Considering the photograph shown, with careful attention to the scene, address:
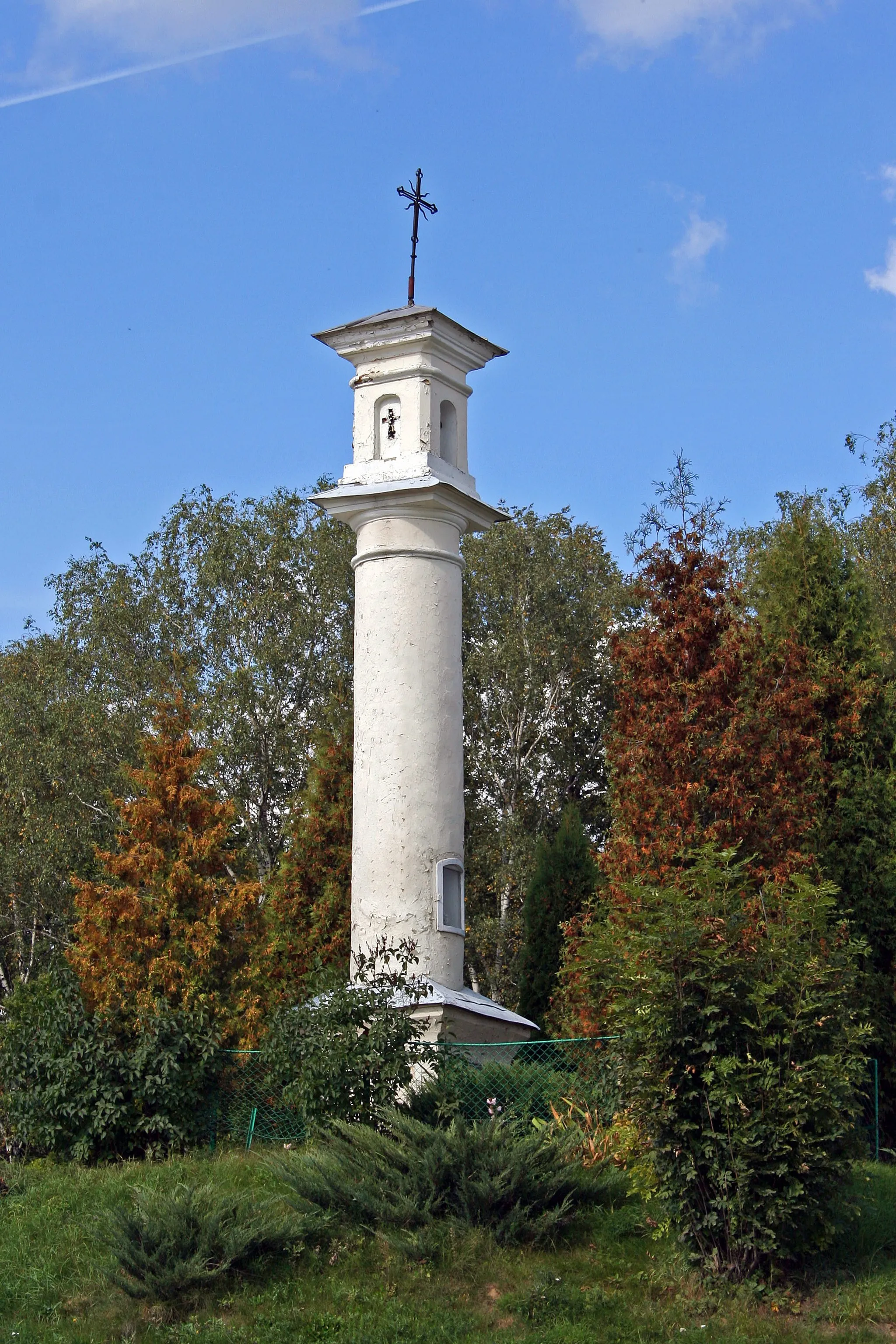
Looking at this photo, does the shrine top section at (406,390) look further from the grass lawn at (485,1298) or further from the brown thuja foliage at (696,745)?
the grass lawn at (485,1298)

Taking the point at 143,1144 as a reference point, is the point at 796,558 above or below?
above

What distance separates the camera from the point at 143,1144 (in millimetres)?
12219

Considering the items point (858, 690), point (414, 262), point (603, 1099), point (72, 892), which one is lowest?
point (603, 1099)

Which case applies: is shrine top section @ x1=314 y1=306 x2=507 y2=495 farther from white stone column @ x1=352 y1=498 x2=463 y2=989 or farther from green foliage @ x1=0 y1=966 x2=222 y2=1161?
green foliage @ x1=0 y1=966 x2=222 y2=1161

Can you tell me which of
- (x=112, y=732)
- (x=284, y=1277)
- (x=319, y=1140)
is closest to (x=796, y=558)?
(x=319, y=1140)

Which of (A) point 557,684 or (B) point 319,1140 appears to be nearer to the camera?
(B) point 319,1140

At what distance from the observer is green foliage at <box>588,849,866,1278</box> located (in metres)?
8.38

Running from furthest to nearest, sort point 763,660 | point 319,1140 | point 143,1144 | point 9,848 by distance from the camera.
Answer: point 9,848 < point 763,660 < point 143,1144 < point 319,1140

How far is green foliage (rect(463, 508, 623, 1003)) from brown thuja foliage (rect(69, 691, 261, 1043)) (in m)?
10.5

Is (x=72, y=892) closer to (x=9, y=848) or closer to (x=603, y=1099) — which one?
(x=9, y=848)

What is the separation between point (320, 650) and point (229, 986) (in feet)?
38.2

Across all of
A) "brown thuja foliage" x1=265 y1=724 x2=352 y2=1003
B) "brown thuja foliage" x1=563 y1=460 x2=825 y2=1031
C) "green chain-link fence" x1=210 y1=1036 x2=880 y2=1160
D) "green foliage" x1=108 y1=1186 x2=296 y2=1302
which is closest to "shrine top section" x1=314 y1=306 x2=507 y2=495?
"brown thuja foliage" x1=563 y1=460 x2=825 y2=1031

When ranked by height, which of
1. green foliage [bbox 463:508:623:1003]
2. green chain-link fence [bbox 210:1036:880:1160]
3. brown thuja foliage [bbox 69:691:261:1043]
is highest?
green foliage [bbox 463:508:623:1003]

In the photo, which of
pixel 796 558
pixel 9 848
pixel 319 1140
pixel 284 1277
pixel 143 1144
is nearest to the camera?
pixel 284 1277
